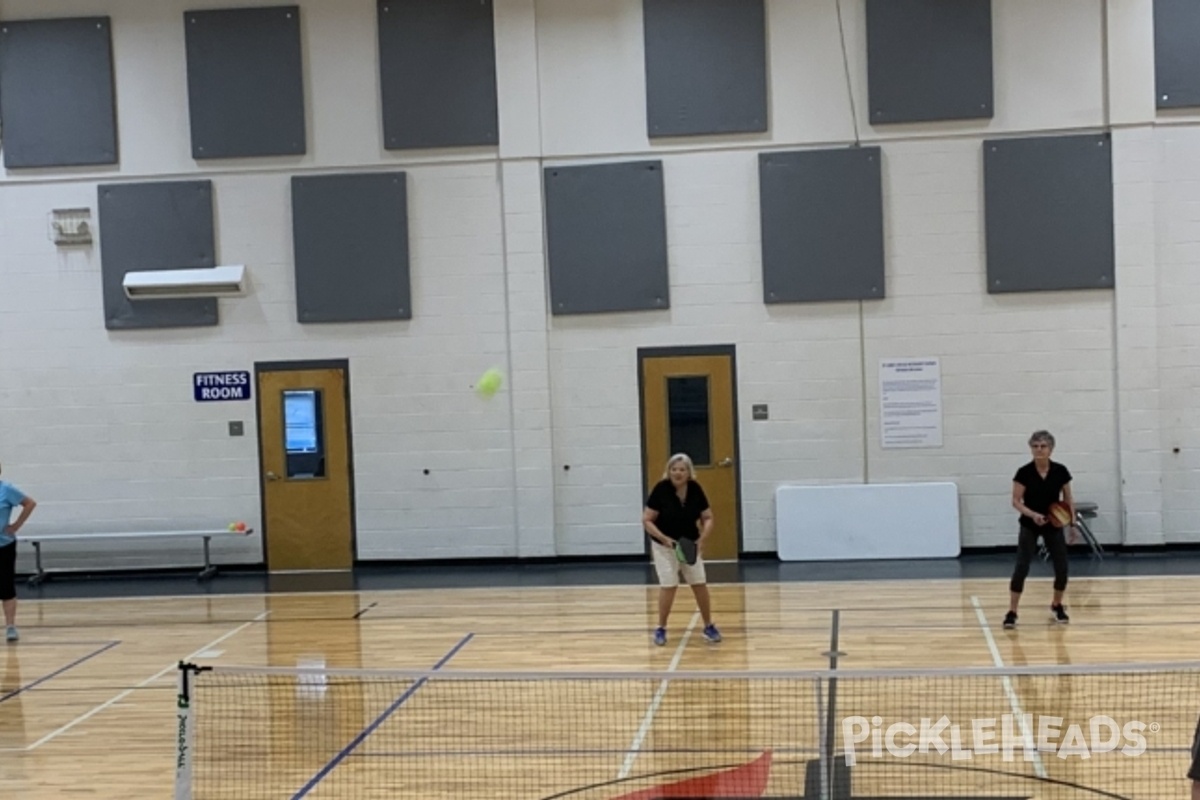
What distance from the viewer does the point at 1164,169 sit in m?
16.2

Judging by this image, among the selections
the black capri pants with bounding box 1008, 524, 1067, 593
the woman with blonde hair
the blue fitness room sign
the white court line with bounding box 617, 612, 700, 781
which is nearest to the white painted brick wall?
the blue fitness room sign

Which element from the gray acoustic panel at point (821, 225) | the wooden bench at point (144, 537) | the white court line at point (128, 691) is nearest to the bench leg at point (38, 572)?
the wooden bench at point (144, 537)

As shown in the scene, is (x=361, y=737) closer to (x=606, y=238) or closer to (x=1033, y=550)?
(x=1033, y=550)

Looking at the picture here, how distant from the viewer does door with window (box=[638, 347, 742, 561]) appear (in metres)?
17.0

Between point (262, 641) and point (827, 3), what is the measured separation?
10.5m

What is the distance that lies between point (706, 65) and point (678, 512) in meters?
7.38

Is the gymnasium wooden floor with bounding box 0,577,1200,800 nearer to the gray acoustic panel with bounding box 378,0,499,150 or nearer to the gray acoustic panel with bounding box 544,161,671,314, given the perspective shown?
the gray acoustic panel with bounding box 544,161,671,314

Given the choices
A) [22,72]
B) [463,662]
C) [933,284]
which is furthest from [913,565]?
[22,72]

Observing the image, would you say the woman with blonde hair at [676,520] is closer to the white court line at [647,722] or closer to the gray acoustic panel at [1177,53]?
the white court line at [647,722]

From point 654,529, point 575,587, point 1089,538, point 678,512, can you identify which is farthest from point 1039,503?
point 575,587

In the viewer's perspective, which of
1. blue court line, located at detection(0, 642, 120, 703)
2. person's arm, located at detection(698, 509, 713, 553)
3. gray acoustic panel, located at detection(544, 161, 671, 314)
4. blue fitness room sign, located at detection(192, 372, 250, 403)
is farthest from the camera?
blue fitness room sign, located at detection(192, 372, 250, 403)

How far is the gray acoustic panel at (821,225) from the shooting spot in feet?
54.5

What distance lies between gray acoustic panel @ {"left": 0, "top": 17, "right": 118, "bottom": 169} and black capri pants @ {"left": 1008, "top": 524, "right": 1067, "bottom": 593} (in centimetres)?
1266

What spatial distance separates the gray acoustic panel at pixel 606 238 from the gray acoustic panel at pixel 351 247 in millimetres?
2021
